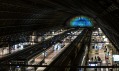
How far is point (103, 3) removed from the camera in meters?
11.4

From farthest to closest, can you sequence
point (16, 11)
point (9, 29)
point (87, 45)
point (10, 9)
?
1. point (87, 45)
2. point (9, 29)
3. point (16, 11)
4. point (10, 9)

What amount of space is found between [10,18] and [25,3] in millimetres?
2737

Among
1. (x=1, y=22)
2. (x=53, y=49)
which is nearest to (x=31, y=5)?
(x=1, y=22)

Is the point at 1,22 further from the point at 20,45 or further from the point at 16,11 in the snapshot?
the point at 20,45

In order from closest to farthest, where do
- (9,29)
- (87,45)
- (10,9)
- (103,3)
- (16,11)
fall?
(103,3) < (10,9) < (16,11) < (9,29) < (87,45)

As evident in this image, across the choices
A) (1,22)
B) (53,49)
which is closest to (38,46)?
(53,49)

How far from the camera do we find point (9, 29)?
28.6 meters

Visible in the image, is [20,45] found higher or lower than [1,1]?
lower

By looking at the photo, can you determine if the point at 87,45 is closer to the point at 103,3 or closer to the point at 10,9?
the point at 10,9

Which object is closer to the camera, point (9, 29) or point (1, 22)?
point (1, 22)

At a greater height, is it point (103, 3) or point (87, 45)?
point (103, 3)

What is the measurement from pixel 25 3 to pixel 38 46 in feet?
15.4

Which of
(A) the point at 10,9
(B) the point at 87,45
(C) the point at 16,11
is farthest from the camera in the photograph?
(B) the point at 87,45

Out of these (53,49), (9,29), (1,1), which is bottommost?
(53,49)
